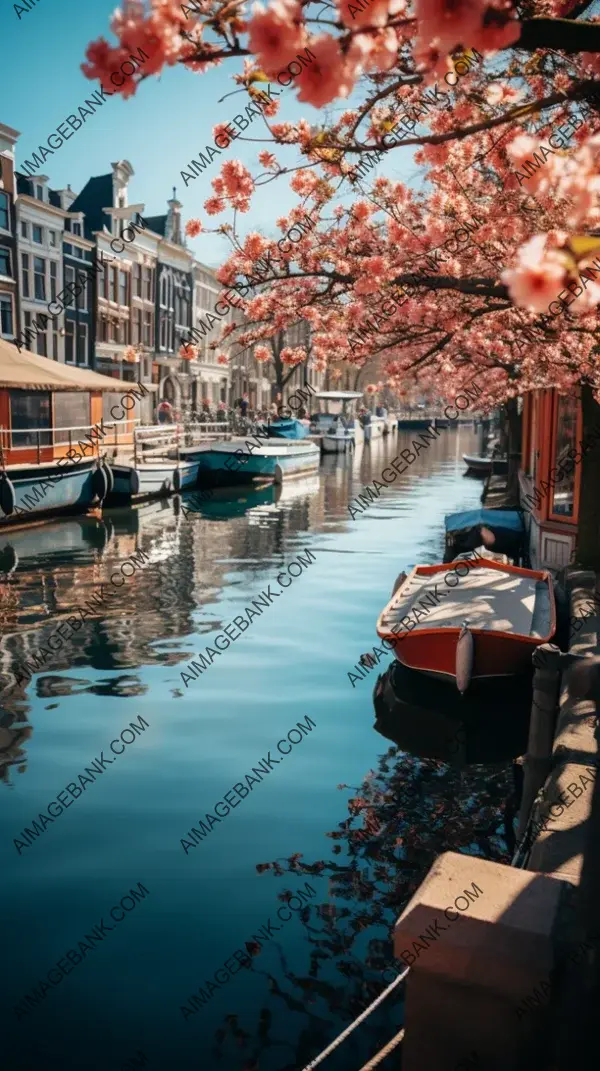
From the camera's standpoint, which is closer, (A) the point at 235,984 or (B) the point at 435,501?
(A) the point at 235,984

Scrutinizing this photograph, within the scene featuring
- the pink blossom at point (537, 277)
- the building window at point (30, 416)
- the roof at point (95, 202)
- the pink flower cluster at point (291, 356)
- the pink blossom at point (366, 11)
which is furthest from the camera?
the roof at point (95, 202)

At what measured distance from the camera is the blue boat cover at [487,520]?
63.9ft

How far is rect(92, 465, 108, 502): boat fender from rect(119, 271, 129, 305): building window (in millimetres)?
29569

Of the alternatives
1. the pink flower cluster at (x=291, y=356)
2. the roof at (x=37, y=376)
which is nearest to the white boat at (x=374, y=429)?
the roof at (x=37, y=376)

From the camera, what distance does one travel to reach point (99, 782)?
9.30m

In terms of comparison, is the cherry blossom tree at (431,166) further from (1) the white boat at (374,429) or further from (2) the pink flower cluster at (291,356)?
(1) the white boat at (374,429)

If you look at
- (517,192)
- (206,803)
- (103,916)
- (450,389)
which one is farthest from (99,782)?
(450,389)

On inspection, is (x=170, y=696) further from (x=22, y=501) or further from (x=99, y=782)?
(x=22, y=501)

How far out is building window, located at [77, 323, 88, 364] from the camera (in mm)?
49688

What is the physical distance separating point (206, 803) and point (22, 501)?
17.1 metres

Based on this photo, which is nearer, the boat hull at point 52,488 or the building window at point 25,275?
the boat hull at point 52,488

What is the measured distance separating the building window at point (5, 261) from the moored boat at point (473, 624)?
3524cm

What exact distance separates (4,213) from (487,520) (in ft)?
104

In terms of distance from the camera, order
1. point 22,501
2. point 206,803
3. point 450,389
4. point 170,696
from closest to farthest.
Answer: point 206,803
point 170,696
point 22,501
point 450,389
